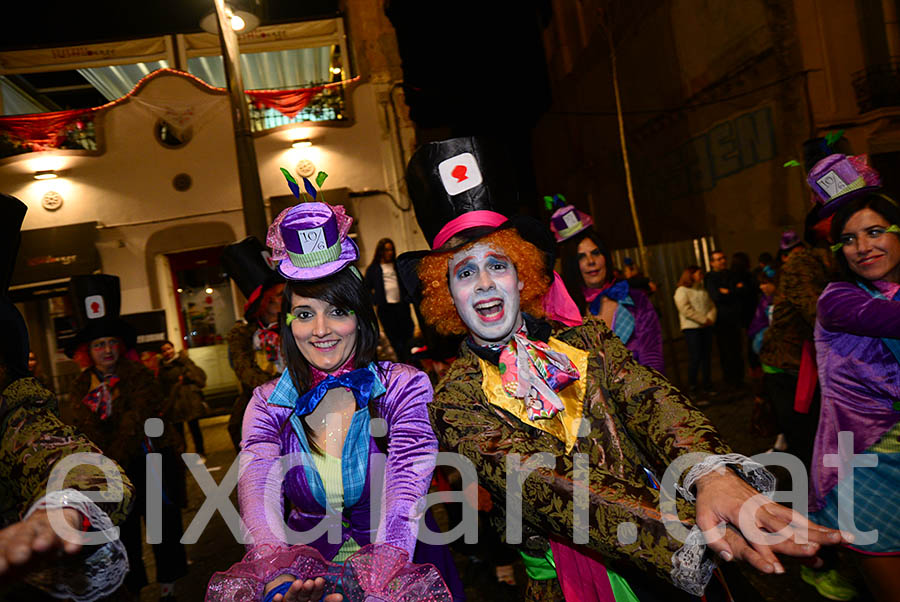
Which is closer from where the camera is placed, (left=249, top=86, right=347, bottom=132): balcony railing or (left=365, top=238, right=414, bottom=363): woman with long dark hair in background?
(left=365, top=238, right=414, bottom=363): woman with long dark hair in background

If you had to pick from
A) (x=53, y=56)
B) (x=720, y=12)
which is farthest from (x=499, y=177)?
(x=53, y=56)

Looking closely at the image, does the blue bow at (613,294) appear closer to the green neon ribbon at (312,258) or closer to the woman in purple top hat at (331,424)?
the woman in purple top hat at (331,424)

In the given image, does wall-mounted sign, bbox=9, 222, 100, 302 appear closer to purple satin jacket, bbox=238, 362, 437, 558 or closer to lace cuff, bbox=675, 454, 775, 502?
purple satin jacket, bbox=238, 362, 437, 558

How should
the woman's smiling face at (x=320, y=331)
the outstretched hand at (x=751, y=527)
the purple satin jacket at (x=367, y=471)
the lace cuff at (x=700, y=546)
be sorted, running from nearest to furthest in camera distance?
the outstretched hand at (x=751, y=527) < the lace cuff at (x=700, y=546) < the purple satin jacket at (x=367, y=471) < the woman's smiling face at (x=320, y=331)

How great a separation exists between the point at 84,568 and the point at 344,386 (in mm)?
1034

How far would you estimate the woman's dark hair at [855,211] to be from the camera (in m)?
3.04

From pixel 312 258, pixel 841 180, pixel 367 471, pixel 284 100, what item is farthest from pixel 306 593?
pixel 284 100

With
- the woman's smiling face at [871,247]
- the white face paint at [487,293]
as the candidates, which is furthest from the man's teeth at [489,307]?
the woman's smiling face at [871,247]

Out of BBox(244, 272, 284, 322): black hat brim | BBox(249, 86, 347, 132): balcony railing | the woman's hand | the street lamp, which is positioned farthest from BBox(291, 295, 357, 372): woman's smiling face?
BBox(249, 86, 347, 132): balcony railing

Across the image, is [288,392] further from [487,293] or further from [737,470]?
[737,470]

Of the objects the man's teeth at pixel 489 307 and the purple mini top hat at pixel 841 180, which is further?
the purple mini top hat at pixel 841 180

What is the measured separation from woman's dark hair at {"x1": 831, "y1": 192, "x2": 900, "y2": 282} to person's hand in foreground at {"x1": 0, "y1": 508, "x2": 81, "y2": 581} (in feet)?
11.0

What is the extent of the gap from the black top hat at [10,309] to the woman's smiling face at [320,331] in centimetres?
91

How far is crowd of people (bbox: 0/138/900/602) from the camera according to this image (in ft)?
5.35
